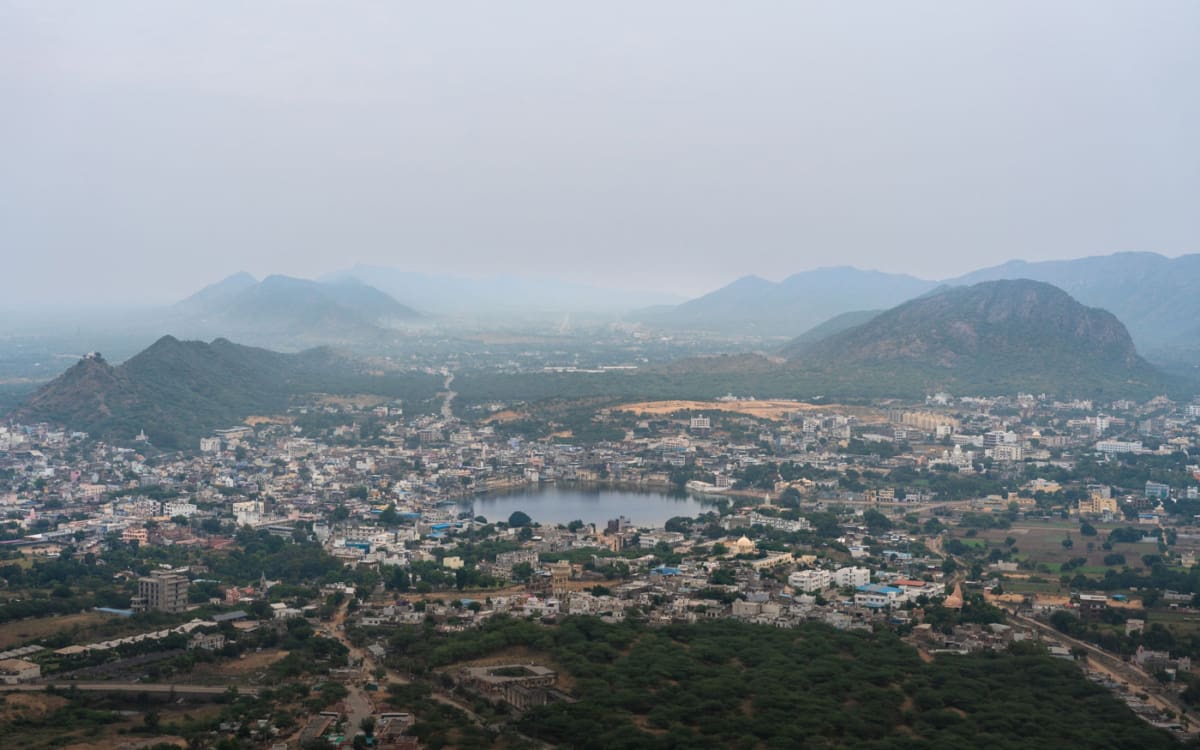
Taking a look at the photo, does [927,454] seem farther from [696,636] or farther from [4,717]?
[4,717]

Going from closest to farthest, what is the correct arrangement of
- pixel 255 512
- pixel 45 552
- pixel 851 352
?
pixel 45 552 → pixel 255 512 → pixel 851 352

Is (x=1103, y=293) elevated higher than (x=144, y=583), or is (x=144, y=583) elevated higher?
(x=1103, y=293)

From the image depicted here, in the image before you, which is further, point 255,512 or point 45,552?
point 255,512

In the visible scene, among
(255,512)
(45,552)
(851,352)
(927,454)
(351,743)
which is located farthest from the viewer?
(851,352)

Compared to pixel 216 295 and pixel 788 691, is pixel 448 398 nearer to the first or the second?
pixel 788 691

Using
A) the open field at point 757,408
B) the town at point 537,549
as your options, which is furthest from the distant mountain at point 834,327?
the town at point 537,549

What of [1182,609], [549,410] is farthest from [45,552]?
[549,410]

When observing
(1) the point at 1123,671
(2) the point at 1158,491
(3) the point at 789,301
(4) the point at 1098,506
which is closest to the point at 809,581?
(1) the point at 1123,671
